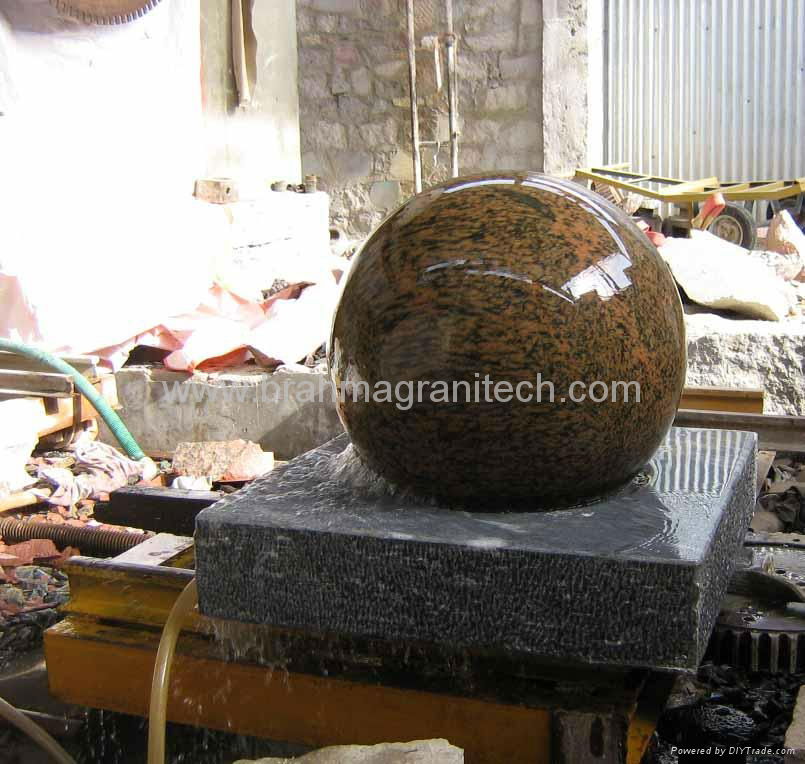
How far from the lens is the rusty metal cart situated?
31.0 ft

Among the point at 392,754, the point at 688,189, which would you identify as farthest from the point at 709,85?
the point at 392,754

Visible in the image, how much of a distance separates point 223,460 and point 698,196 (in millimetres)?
6226

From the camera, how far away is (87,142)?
5965 millimetres

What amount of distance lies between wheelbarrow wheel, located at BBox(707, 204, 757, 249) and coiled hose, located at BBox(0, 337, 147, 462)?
6.19 metres

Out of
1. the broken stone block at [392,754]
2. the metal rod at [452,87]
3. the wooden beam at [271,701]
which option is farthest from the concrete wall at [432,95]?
the broken stone block at [392,754]

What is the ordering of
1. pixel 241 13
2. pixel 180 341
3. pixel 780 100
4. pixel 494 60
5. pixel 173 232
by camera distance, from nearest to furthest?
pixel 180 341 < pixel 173 232 < pixel 241 13 < pixel 494 60 < pixel 780 100

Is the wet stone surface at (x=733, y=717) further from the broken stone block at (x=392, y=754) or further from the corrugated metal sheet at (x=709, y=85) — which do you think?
the corrugated metal sheet at (x=709, y=85)

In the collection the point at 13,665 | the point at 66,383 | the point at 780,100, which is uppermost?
the point at 780,100

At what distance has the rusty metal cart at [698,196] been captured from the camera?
9.45 metres

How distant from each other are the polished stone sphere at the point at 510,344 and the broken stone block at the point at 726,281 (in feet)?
13.3

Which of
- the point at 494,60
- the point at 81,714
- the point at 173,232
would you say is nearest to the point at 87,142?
the point at 173,232

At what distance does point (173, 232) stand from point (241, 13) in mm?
2149

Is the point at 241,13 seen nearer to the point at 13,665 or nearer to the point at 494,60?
the point at 494,60

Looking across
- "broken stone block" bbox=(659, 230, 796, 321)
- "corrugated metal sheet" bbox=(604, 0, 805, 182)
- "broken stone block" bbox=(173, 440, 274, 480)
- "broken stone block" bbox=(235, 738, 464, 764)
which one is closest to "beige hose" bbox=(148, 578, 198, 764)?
"broken stone block" bbox=(235, 738, 464, 764)
